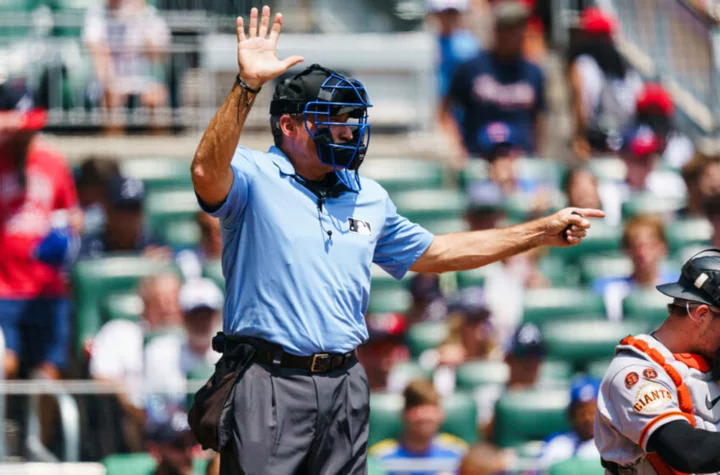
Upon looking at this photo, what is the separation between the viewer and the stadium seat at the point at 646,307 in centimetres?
848

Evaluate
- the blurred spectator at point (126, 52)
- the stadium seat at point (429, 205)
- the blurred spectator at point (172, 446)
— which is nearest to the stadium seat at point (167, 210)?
the blurred spectator at point (126, 52)

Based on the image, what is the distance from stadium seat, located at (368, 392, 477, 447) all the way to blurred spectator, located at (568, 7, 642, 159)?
361 centimetres

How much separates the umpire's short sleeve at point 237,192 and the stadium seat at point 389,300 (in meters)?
4.38

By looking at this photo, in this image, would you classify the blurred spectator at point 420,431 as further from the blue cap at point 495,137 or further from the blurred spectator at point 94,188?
the blue cap at point 495,137

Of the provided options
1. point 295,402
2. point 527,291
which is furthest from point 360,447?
point 527,291

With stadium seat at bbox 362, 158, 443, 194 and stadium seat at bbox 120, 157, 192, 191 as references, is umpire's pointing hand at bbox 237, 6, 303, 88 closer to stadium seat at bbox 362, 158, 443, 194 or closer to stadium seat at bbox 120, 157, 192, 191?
stadium seat at bbox 120, 157, 192, 191

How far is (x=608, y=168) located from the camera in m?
10.1

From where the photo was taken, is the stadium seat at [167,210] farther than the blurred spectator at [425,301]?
Yes

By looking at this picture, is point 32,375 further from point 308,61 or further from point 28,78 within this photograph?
point 308,61

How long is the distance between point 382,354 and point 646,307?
1.94 meters

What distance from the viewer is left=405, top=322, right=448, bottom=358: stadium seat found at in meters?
8.22

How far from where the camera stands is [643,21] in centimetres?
1170

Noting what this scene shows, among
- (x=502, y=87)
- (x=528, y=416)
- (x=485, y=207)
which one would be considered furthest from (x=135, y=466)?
(x=502, y=87)

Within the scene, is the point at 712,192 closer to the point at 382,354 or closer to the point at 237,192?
the point at 382,354
